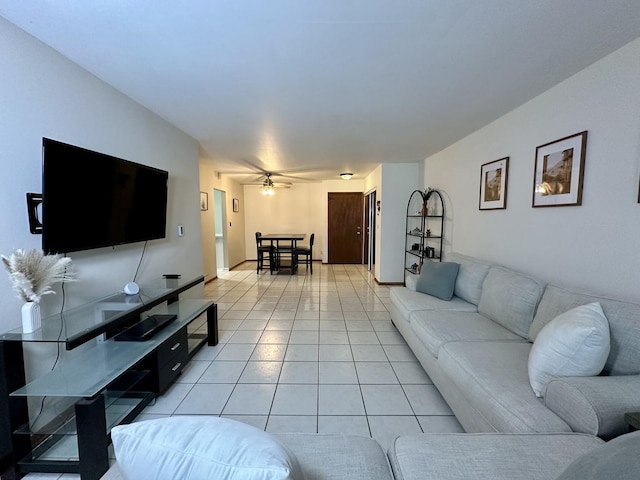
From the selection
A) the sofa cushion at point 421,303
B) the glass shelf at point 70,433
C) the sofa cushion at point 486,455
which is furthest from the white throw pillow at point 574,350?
the glass shelf at point 70,433

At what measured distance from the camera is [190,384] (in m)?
2.22

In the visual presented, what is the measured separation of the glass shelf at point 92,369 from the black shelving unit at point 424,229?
356 centimetres

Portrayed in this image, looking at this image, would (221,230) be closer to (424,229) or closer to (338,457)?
(424,229)

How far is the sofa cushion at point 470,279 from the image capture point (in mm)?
2660

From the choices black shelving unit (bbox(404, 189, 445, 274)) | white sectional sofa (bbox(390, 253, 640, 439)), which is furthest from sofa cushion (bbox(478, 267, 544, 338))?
black shelving unit (bbox(404, 189, 445, 274))

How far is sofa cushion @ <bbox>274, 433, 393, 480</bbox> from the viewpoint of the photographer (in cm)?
91

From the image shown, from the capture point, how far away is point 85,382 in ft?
5.04

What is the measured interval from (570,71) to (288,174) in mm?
4831

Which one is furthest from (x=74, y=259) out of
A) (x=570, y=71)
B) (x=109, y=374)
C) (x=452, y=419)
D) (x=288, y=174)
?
(x=288, y=174)

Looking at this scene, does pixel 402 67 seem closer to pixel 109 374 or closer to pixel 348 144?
pixel 348 144

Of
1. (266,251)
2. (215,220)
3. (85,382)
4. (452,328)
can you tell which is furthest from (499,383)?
(215,220)

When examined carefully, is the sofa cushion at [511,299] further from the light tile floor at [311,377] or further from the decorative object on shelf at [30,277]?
the decorative object on shelf at [30,277]

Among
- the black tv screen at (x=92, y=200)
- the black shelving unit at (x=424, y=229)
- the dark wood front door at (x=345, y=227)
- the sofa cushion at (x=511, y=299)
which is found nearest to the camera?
the black tv screen at (x=92, y=200)

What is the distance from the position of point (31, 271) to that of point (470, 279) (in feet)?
10.5
